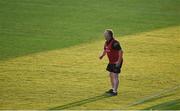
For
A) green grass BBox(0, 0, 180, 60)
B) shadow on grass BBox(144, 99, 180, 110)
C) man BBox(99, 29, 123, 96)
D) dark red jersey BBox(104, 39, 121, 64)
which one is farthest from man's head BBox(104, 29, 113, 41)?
green grass BBox(0, 0, 180, 60)

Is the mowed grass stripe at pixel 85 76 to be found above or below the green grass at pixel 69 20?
below

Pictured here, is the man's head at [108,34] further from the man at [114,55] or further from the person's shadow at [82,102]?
the person's shadow at [82,102]

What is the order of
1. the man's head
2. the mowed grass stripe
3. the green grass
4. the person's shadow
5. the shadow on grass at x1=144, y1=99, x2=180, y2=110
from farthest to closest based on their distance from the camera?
the green grass < the man's head < the mowed grass stripe < the person's shadow < the shadow on grass at x1=144, y1=99, x2=180, y2=110

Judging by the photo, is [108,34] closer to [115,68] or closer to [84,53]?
[115,68]

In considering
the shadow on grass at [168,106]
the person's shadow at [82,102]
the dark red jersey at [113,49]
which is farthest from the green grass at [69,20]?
the shadow on grass at [168,106]

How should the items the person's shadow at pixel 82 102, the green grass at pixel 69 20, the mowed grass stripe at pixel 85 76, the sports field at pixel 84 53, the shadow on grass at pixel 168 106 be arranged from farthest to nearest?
the green grass at pixel 69 20 → the sports field at pixel 84 53 → the mowed grass stripe at pixel 85 76 → the person's shadow at pixel 82 102 → the shadow on grass at pixel 168 106

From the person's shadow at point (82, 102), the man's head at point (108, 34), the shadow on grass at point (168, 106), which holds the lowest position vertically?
the shadow on grass at point (168, 106)

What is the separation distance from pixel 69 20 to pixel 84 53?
521 cm

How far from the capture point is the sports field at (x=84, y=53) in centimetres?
1684

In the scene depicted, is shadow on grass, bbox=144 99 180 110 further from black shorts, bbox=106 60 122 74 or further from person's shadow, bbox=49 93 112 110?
person's shadow, bbox=49 93 112 110

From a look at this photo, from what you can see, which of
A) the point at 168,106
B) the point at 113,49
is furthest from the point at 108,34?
the point at 168,106

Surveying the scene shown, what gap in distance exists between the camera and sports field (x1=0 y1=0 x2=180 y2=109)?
1684cm

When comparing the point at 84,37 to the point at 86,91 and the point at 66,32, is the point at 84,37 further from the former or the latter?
the point at 86,91

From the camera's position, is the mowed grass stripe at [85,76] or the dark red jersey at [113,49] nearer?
the mowed grass stripe at [85,76]
